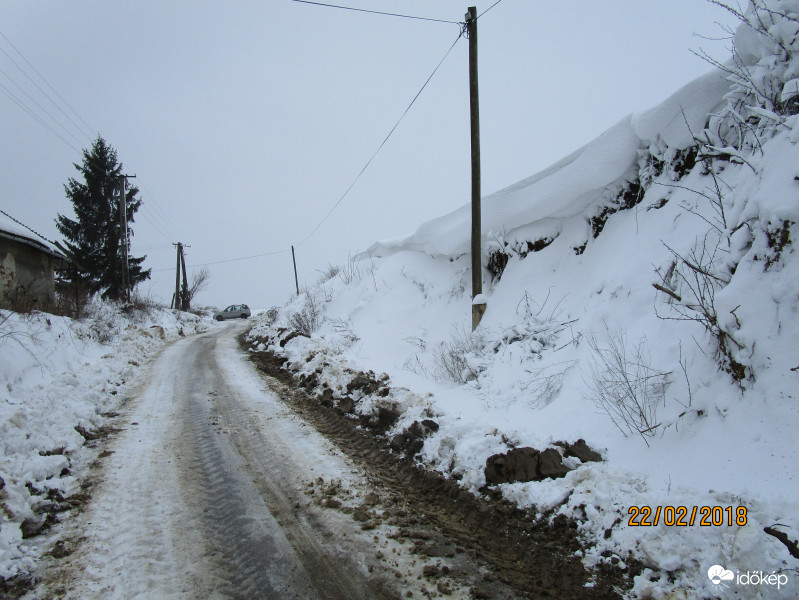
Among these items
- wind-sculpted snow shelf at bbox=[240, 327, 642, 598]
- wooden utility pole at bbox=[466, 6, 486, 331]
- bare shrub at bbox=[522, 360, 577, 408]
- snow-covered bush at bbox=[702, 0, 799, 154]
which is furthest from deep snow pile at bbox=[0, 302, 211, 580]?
snow-covered bush at bbox=[702, 0, 799, 154]

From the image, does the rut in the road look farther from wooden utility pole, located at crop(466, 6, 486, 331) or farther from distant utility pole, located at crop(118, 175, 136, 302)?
distant utility pole, located at crop(118, 175, 136, 302)

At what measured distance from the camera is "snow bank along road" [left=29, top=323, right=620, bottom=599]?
116 inches

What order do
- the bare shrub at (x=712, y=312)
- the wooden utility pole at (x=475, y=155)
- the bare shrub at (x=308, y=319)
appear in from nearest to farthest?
the bare shrub at (x=712, y=312), the wooden utility pole at (x=475, y=155), the bare shrub at (x=308, y=319)

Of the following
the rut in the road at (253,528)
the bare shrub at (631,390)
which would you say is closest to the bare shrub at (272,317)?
the rut in the road at (253,528)

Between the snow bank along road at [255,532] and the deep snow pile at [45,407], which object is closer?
the snow bank along road at [255,532]

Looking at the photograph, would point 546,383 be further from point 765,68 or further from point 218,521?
point 765,68

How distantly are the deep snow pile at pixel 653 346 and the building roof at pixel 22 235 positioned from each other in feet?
33.7

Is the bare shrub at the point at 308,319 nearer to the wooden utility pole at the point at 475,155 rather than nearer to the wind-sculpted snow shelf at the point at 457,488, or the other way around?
the wooden utility pole at the point at 475,155

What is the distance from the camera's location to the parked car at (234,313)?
3572 centimetres

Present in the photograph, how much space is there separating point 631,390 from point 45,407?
777 cm

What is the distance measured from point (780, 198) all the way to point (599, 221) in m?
4.90

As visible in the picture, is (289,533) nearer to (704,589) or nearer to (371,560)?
(371,560)

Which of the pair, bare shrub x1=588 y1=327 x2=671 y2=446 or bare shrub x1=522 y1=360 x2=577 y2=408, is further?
bare shrub x1=522 y1=360 x2=577 y2=408

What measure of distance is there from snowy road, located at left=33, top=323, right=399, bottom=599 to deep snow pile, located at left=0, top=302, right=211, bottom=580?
1.25 feet
